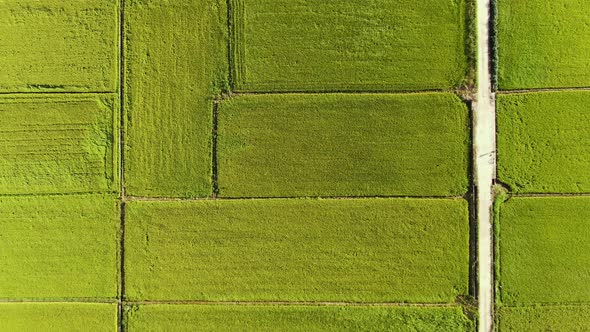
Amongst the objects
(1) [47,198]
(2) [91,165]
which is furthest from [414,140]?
(1) [47,198]

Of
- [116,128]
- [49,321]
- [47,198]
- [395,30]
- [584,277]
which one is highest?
[395,30]

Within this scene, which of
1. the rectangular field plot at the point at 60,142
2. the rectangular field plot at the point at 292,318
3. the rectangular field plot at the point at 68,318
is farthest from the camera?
the rectangular field plot at the point at 60,142

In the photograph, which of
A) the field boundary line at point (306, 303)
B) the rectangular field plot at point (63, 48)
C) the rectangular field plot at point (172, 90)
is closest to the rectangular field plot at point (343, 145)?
the rectangular field plot at point (172, 90)

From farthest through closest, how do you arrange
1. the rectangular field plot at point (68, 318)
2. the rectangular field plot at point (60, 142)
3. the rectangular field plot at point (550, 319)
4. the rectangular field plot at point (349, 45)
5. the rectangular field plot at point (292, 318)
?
the rectangular field plot at point (60, 142)
the rectangular field plot at point (68, 318)
the rectangular field plot at point (349, 45)
the rectangular field plot at point (292, 318)
the rectangular field plot at point (550, 319)

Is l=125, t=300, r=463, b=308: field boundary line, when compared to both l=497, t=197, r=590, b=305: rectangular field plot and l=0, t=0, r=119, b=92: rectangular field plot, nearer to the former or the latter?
l=497, t=197, r=590, b=305: rectangular field plot

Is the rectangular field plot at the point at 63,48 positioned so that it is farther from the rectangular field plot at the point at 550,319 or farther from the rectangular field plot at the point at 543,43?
the rectangular field plot at the point at 550,319

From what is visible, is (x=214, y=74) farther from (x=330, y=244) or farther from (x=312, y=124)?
(x=330, y=244)

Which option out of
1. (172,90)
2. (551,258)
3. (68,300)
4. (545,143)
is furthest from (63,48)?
(551,258)
